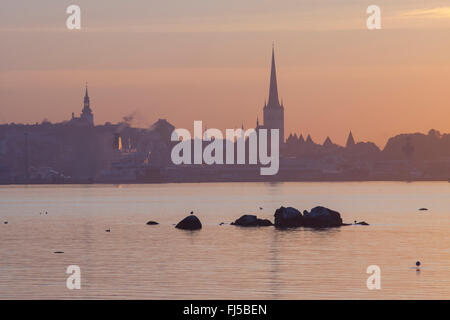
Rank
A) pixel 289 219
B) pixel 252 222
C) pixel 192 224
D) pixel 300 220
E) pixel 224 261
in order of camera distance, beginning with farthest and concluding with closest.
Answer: pixel 252 222 → pixel 300 220 → pixel 192 224 → pixel 289 219 → pixel 224 261

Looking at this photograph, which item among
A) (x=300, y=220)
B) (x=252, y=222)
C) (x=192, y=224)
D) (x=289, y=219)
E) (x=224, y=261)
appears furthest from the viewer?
(x=252, y=222)

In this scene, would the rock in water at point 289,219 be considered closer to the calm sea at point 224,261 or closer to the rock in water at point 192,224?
the calm sea at point 224,261

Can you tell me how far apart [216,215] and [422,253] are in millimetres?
59925

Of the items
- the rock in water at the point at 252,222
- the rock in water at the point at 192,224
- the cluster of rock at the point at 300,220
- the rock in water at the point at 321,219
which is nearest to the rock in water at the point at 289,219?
the cluster of rock at the point at 300,220

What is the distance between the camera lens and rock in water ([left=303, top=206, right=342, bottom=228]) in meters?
86.4

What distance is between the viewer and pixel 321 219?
87.2 metres

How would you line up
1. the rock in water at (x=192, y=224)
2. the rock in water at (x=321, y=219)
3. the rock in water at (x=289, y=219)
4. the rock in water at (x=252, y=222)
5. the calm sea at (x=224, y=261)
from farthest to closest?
the rock in water at (x=252, y=222)
the rock in water at (x=192, y=224)
the rock in water at (x=289, y=219)
the rock in water at (x=321, y=219)
the calm sea at (x=224, y=261)

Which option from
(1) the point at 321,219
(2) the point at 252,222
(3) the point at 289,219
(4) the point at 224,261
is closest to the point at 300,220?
(3) the point at 289,219

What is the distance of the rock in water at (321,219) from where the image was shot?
8644 centimetres

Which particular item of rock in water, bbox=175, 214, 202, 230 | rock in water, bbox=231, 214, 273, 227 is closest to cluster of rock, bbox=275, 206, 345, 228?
rock in water, bbox=231, 214, 273, 227

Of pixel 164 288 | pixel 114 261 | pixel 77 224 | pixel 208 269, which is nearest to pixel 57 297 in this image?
pixel 164 288

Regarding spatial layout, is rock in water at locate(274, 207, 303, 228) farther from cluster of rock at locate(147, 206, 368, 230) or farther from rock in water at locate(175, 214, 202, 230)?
rock in water at locate(175, 214, 202, 230)

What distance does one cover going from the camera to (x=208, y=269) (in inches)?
2039

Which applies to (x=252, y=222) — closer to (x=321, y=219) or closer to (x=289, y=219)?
(x=289, y=219)
